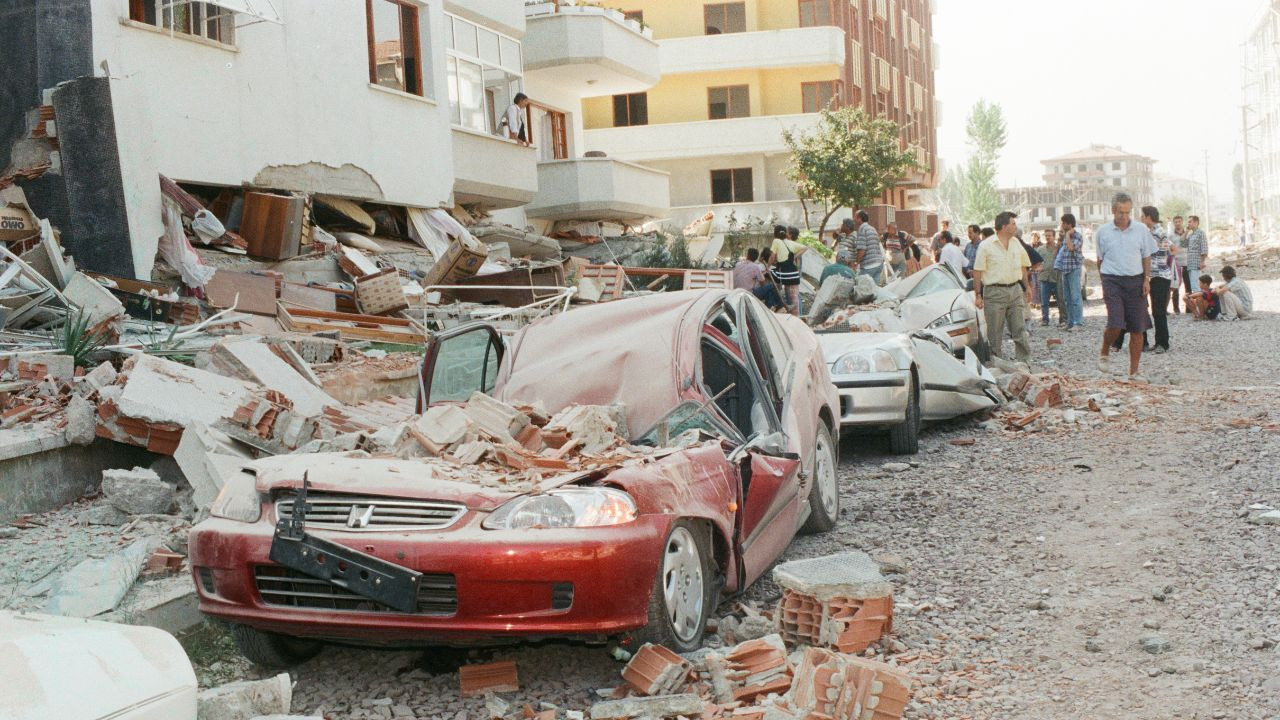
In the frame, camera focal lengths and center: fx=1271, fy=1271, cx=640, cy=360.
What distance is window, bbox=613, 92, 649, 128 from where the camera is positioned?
4744 centimetres

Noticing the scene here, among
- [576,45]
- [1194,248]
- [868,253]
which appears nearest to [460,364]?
[868,253]

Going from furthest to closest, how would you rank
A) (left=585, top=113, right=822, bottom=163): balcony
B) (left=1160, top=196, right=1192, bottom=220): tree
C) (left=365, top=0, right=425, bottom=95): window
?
(left=1160, top=196, right=1192, bottom=220): tree
(left=585, top=113, right=822, bottom=163): balcony
(left=365, top=0, right=425, bottom=95): window

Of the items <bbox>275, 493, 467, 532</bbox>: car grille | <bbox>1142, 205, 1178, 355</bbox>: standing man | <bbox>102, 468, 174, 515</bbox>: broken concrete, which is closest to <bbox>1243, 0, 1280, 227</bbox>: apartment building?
<bbox>1142, 205, 1178, 355</bbox>: standing man

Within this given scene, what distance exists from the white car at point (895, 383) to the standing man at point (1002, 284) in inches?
143

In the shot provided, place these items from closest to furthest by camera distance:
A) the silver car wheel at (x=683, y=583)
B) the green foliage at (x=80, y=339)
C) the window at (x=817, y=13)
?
the silver car wheel at (x=683, y=583), the green foliage at (x=80, y=339), the window at (x=817, y=13)

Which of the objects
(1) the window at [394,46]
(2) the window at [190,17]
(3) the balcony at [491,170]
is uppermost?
(1) the window at [394,46]

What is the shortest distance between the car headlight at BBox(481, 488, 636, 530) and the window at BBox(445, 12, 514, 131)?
16.5m

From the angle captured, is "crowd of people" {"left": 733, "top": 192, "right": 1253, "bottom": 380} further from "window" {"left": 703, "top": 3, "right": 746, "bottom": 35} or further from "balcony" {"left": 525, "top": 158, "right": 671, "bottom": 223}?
"window" {"left": 703, "top": 3, "right": 746, "bottom": 35}

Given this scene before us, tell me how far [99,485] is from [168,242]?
5.35m

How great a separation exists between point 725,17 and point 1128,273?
37.1 meters

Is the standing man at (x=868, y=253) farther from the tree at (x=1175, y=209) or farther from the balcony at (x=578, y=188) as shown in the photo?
the tree at (x=1175, y=209)

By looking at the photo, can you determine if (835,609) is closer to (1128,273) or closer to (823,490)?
(823,490)

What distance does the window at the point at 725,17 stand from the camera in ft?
159

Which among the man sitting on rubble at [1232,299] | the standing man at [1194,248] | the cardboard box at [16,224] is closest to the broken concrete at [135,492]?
the cardboard box at [16,224]
